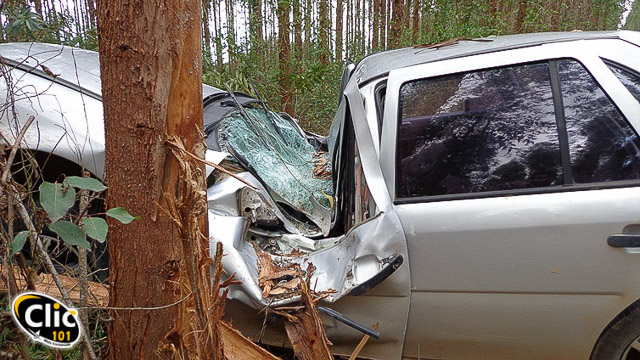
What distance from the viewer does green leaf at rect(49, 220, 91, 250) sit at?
131cm

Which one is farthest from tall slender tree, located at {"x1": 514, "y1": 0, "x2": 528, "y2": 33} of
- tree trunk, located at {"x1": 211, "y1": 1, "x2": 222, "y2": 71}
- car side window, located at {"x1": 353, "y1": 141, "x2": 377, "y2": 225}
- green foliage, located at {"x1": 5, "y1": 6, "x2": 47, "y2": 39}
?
green foliage, located at {"x1": 5, "y1": 6, "x2": 47, "y2": 39}

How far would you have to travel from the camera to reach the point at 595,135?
71.8 inches

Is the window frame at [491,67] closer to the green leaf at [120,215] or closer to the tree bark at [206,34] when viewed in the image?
the green leaf at [120,215]

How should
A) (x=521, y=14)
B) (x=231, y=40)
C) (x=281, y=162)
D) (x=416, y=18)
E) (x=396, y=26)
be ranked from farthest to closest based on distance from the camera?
(x=416, y=18), (x=521, y=14), (x=396, y=26), (x=231, y=40), (x=281, y=162)

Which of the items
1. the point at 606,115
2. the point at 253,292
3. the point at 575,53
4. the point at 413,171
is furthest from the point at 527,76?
the point at 253,292

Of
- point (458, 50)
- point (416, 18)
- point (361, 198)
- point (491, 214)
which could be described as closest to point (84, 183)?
point (361, 198)

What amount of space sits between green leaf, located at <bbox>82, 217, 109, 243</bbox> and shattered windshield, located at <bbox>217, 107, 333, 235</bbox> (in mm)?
1489

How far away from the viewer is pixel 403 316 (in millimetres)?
2008

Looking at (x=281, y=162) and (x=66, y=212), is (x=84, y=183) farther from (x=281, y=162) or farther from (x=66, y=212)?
(x=281, y=162)

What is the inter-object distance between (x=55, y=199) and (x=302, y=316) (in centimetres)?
121

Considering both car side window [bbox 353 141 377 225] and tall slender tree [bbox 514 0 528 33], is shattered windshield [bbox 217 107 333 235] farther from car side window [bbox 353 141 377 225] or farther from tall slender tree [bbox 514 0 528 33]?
tall slender tree [bbox 514 0 528 33]

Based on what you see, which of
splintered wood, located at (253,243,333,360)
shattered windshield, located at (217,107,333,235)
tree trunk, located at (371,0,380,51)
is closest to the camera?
splintered wood, located at (253,243,333,360)

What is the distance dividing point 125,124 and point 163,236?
406 millimetres

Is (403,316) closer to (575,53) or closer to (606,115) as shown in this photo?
(606,115)
